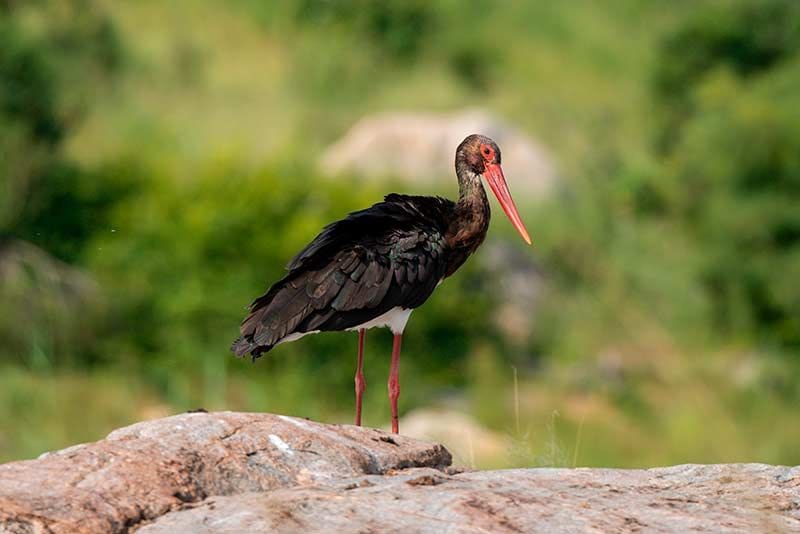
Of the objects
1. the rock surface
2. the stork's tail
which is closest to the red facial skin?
the stork's tail

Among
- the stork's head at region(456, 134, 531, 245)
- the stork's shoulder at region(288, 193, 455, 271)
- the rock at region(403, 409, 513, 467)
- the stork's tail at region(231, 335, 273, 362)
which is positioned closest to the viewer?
the stork's tail at region(231, 335, 273, 362)

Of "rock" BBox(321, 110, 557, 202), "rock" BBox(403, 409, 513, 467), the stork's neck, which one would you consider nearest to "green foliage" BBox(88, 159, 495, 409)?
"rock" BBox(403, 409, 513, 467)

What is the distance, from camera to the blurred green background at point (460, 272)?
22.8m

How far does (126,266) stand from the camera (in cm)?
2689

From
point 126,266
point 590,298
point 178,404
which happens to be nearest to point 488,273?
point 590,298

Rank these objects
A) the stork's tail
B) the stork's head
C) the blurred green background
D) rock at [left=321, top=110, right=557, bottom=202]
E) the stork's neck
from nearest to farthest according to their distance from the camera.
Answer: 1. the stork's tail
2. the stork's neck
3. the stork's head
4. the blurred green background
5. rock at [left=321, top=110, right=557, bottom=202]

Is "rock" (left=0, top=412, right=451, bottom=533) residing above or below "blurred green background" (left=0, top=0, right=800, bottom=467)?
below

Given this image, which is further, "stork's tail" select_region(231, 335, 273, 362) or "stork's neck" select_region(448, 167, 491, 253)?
"stork's neck" select_region(448, 167, 491, 253)

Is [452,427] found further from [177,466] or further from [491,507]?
[491,507]

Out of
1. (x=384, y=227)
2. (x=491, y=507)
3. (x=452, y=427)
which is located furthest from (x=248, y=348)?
(x=452, y=427)

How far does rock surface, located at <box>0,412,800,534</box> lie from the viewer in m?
4.92

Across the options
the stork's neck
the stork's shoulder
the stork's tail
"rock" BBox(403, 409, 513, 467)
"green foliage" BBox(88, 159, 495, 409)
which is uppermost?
"green foliage" BBox(88, 159, 495, 409)

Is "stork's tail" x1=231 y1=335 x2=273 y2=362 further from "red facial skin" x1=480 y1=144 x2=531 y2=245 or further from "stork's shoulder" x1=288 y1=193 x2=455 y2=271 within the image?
"red facial skin" x1=480 y1=144 x2=531 y2=245

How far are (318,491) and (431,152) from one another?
27.2m
